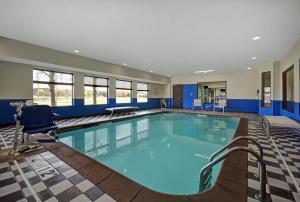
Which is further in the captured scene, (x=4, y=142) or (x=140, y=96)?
(x=140, y=96)

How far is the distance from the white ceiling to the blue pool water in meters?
2.86

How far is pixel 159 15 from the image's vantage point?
285cm

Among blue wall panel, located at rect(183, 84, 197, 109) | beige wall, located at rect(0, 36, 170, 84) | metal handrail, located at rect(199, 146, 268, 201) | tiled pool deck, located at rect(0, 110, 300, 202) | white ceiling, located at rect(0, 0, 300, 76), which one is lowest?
tiled pool deck, located at rect(0, 110, 300, 202)

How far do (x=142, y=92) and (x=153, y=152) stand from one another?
8.09m

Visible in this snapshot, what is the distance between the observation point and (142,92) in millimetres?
11125

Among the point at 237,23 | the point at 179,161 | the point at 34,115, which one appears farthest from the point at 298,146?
the point at 34,115

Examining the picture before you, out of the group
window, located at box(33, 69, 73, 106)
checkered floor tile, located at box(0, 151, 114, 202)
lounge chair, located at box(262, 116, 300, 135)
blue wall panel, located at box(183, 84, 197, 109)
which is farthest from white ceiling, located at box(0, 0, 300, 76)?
blue wall panel, located at box(183, 84, 197, 109)

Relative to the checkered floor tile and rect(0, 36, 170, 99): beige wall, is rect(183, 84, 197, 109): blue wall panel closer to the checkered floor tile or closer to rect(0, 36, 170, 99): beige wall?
rect(0, 36, 170, 99): beige wall

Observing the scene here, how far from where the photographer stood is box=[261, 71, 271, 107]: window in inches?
278

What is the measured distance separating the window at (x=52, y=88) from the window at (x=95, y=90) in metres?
0.82

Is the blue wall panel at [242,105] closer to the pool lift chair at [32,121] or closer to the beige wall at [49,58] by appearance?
the beige wall at [49,58]

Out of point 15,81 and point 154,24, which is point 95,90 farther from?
point 154,24

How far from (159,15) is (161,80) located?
8.27 meters

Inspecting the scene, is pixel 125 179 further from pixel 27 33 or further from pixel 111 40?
pixel 27 33
